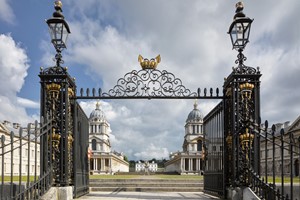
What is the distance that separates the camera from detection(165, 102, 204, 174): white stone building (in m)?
94.1

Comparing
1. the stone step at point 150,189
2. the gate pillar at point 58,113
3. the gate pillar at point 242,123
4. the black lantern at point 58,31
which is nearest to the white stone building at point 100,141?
the stone step at point 150,189

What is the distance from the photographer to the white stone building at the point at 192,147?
94125mm

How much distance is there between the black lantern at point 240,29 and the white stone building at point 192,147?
82.4 meters

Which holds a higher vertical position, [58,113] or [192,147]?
[58,113]

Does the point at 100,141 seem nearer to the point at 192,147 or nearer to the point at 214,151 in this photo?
the point at 192,147

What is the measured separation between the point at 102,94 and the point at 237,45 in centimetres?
441

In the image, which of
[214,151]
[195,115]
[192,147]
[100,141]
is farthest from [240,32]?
[100,141]

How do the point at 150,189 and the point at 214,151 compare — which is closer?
the point at 214,151

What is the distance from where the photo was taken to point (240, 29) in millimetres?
10617

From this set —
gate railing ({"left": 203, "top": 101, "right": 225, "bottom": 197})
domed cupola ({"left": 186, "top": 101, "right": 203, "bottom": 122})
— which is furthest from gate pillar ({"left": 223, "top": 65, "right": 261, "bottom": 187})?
domed cupola ({"left": 186, "top": 101, "right": 203, "bottom": 122})

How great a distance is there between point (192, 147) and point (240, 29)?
3825 inches

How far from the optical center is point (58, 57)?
1086 centimetres

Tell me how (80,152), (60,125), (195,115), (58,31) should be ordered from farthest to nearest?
(195,115) < (80,152) < (58,31) < (60,125)

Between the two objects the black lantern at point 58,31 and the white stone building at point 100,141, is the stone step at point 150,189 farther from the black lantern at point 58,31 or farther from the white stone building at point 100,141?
the white stone building at point 100,141
